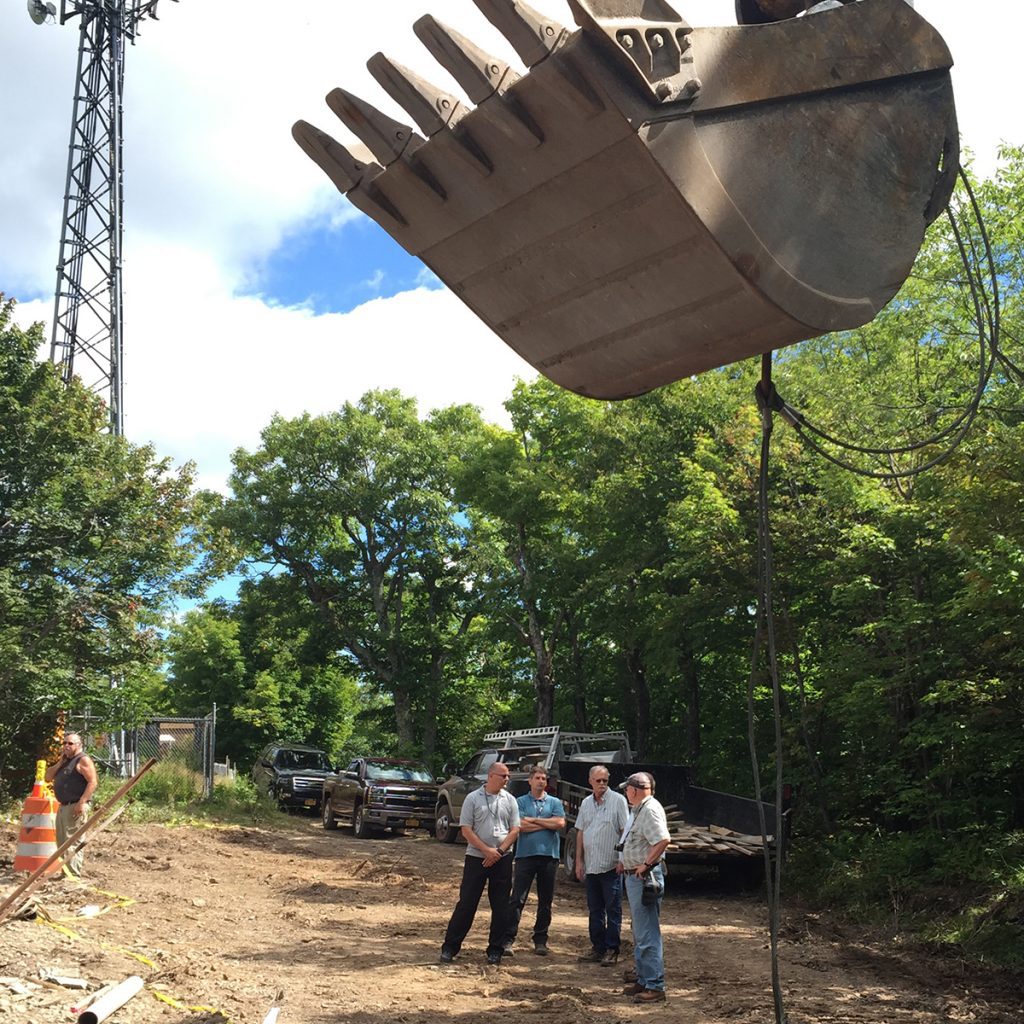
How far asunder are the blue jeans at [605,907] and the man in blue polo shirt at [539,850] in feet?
1.90

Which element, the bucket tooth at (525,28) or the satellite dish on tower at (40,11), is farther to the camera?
the satellite dish on tower at (40,11)

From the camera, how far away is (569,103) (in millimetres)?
3293

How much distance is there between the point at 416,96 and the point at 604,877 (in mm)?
8315

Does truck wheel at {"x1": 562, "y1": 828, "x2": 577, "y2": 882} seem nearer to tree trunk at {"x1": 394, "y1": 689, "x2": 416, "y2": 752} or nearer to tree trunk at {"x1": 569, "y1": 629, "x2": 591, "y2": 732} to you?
tree trunk at {"x1": 569, "y1": 629, "x2": 591, "y2": 732}

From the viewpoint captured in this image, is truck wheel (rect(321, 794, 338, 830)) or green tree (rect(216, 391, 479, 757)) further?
green tree (rect(216, 391, 479, 757))

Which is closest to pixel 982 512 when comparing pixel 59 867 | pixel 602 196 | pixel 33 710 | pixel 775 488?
pixel 775 488

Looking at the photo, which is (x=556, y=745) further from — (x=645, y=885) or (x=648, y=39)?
(x=648, y=39)

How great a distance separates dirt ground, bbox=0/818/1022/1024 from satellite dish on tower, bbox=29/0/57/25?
2302cm

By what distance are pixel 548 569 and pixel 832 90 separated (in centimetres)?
2954

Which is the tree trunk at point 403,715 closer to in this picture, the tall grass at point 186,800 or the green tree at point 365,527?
the green tree at point 365,527

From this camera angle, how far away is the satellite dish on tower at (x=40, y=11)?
29.8 meters

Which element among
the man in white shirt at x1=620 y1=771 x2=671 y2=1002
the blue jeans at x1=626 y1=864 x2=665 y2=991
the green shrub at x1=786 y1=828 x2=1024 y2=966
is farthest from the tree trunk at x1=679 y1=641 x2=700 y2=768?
the blue jeans at x1=626 y1=864 x2=665 y2=991

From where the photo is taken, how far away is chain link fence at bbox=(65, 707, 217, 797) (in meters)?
26.2

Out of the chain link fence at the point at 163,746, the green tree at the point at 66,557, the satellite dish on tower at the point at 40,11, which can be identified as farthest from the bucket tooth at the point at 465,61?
the satellite dish on tower at the point at 40,11
